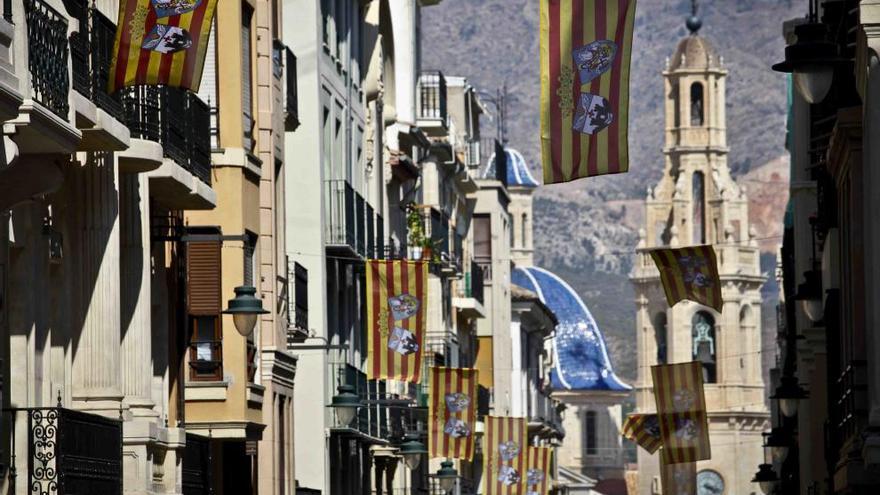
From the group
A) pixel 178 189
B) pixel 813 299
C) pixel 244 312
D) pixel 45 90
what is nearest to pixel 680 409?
pixel 813 299

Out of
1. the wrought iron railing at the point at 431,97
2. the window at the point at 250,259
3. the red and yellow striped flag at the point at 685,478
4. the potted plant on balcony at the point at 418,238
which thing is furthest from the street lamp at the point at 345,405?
the red and yellow striped flag at the point at 685,478

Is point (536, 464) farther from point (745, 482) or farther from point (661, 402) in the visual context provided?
point (745, 482)

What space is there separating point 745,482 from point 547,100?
504ft

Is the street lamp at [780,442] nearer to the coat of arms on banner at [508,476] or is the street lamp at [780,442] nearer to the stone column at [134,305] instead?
the coat of arms on banner at [508,476]

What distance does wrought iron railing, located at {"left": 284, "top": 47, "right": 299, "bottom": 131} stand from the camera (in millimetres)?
40031

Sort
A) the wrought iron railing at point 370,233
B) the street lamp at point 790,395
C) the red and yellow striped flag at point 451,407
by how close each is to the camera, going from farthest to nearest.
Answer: the red and yellow striped flag at point 451,407 < the wrought iron railing at point 370,233 < the street lamp at point 790,395

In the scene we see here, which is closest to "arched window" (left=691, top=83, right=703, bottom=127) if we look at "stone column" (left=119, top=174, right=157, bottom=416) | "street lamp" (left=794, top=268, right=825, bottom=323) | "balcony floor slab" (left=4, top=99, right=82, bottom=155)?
"street lamp" (left=794, top=268, right=825, bottom=323)

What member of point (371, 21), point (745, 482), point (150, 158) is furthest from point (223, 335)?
point (745, 482)

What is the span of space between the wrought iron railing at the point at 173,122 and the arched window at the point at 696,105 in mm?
153474

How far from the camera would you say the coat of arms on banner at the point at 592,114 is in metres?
27.3

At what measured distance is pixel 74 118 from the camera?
73.9 feet

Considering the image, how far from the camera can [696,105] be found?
18462 centimetres

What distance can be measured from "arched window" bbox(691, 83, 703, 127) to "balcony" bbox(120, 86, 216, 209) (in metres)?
154

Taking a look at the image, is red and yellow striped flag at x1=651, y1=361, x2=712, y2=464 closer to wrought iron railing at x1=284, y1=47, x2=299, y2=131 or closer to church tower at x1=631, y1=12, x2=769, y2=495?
wrought iron railing at x1=284, y1=47, x2=299, y2=131
